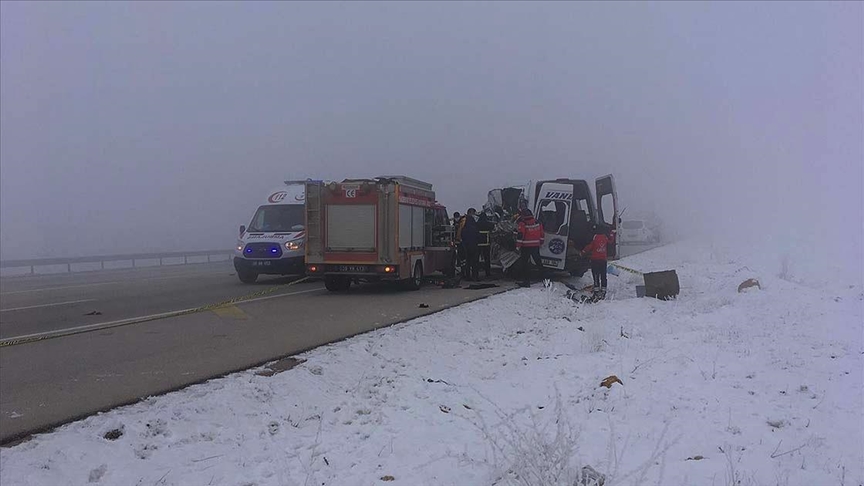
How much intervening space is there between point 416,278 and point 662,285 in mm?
6023

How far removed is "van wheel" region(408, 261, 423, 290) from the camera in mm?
15234

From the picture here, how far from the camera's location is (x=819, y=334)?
26.1 feet

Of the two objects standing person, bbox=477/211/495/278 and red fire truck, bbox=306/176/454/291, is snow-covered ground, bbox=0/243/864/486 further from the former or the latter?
standing person, bbox=477/211/495/278

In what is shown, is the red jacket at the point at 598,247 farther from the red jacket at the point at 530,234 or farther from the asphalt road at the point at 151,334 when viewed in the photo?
the asphalt road at the point at 151,334

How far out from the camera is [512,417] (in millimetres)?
5160

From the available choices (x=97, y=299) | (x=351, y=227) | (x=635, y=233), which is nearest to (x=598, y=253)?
(x=351, y=227)

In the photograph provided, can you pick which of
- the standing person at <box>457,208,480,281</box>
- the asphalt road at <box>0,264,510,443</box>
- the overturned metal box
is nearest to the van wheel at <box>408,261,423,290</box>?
the asphalt road at <box>0,264,510,443</box>

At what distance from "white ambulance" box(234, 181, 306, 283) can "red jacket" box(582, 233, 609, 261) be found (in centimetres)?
758

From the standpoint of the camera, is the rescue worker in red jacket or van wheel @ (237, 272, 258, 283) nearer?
the rescue worker in red jacket

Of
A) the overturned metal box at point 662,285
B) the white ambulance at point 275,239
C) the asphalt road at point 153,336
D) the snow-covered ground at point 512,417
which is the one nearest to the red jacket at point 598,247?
the overturned metal box at point 662,285

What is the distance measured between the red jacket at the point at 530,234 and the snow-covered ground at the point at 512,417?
7207 mm

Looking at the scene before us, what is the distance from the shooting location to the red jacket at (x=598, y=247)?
1384cm

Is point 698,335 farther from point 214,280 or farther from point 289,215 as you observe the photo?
point 214,280

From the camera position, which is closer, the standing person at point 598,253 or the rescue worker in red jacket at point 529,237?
the standing person at point 598,253
